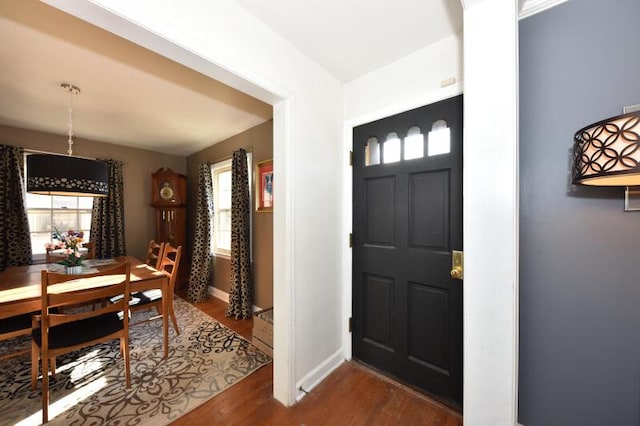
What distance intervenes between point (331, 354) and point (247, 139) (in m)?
2.75

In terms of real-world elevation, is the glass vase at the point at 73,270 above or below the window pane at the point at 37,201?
below

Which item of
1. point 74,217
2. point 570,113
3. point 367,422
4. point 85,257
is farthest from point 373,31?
point 74,217

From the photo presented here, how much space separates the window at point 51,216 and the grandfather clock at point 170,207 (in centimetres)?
87

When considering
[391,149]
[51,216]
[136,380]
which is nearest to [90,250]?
[51,216]

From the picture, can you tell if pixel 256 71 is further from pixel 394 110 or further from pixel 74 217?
pixel 74 217

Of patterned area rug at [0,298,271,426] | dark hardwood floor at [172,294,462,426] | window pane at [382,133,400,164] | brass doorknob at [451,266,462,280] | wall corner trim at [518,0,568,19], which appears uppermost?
wall corner trim at [518,0,568,19]

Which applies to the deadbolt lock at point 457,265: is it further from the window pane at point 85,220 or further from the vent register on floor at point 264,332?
the window pane at point 85,220

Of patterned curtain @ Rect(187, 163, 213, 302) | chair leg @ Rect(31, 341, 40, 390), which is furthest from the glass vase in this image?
patterned curtain @ Rect(187, 163, 213, 302)

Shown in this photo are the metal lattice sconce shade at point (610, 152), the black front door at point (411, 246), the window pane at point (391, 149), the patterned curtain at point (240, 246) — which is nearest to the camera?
the metal lattice sconce shade at point (610, 152)

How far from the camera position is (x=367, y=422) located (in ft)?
4.80

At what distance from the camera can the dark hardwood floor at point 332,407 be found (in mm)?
1473

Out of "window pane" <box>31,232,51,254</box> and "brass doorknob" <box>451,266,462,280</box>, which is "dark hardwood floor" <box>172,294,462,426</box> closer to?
"brass doorknob" <box>451,266,462,280</box>

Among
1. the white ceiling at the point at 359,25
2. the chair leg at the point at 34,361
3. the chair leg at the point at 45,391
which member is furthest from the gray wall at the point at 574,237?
the chair leg at the point at 34,361

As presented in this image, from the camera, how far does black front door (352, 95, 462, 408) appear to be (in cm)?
155
